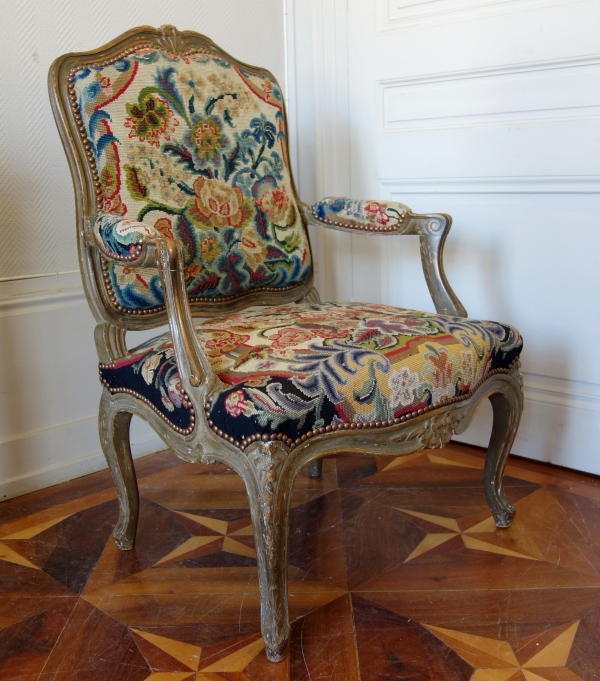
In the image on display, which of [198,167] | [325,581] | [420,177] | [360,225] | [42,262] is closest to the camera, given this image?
[325,581]

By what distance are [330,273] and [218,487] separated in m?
0.75

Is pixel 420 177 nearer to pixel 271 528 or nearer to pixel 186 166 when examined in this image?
pixel 186 166

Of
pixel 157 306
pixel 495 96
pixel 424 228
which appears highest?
pixel 495 96

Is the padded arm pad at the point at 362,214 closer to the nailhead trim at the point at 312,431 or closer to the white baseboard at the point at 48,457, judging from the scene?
the nailhead trim at the point at 312,431

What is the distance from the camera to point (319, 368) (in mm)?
1046

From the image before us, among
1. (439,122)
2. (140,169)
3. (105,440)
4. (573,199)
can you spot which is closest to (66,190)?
(140,169)

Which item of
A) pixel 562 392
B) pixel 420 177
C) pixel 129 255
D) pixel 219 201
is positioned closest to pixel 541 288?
pixel 562 392

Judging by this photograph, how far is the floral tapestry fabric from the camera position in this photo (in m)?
1.31

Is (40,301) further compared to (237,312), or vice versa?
(40,301)

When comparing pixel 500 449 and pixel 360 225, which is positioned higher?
pixel 360 225

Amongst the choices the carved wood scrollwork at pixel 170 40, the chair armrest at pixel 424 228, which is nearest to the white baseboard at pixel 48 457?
the chair armrest at pixel 424 228

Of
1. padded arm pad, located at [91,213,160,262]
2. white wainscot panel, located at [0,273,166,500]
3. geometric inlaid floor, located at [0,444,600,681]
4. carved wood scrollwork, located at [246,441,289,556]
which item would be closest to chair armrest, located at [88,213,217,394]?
padded arm pad, located at [91,213,160,262]

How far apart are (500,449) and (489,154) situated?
0.75m

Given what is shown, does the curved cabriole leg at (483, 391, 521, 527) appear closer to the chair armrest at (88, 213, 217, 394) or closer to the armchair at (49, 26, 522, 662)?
the armchair at (49, 26, 522, 662)
